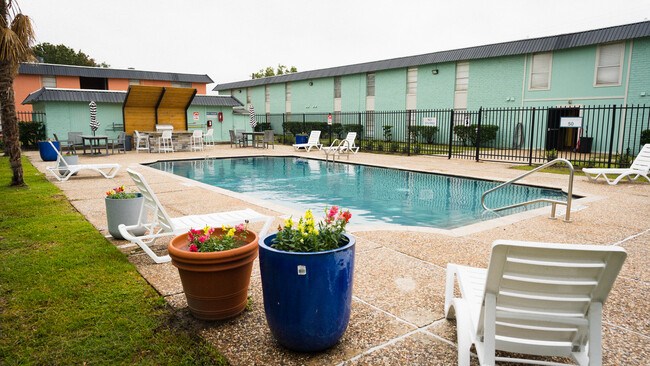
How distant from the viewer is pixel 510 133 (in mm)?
21359

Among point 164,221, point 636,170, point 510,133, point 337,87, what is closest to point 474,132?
point 510,133

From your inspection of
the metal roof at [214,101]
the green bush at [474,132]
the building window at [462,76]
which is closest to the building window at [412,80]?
the building window at [462,76]

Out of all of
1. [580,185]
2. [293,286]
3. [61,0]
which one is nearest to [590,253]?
[293,286]

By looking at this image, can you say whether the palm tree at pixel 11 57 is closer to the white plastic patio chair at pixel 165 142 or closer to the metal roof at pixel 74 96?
the white plastic patio chair at pixel 165 142

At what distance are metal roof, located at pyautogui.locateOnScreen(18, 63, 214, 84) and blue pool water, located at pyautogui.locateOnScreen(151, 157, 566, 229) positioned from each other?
2206 centimetres

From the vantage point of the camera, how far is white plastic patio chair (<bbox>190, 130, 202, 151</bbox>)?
20.8m

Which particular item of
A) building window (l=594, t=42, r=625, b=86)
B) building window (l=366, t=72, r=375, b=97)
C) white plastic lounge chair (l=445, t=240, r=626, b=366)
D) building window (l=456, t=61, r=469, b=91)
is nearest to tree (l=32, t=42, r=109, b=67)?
building window (l=366, t=72, r=375, b=97)

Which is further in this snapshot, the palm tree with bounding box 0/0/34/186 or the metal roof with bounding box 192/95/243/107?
the metal roof with bounding box 192/95/243/107

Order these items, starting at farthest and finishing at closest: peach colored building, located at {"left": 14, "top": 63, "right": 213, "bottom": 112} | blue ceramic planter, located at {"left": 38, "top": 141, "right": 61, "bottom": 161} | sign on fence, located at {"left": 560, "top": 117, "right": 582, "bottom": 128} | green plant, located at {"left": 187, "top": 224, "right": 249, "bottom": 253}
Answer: peach colored building, located at {"left": 14, "top": 63, "right": 213, "bottom": 112} < blue ceramic planter, located at {"left": 38, "top": 141, "right": 61, "bottom": 161} < sign on fence, located at {"left": 560, "top": 117, "right": 582, "bottom": 128} < green plant, located at {"left": 187, "top": 224, "right": 249, "bottom": 253}

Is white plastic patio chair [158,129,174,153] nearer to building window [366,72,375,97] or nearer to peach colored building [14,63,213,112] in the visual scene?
peach colored building [14,63,213,112]

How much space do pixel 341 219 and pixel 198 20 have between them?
10.9 metres

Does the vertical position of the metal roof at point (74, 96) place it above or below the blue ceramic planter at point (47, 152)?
above

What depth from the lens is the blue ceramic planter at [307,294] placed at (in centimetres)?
239

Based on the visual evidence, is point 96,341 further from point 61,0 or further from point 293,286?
point 61,0
